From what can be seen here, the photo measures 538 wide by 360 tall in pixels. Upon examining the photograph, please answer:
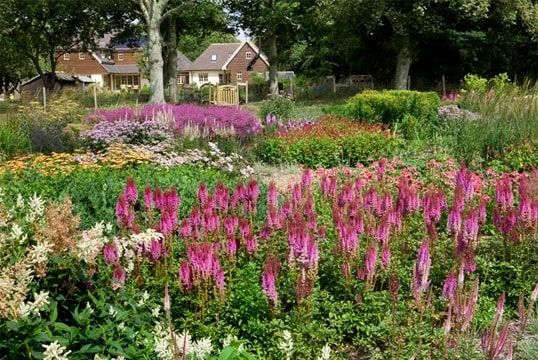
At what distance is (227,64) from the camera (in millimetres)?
74938

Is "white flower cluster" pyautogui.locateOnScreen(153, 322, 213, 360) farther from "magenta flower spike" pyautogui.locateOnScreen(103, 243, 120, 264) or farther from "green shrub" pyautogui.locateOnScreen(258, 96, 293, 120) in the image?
"green shrub" pyautogui.locateOnScreen(258, 96, 293, 120)

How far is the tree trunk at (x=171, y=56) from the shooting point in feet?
108

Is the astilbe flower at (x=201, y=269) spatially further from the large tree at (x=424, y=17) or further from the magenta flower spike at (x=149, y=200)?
the large tree at (x=424, y=17)

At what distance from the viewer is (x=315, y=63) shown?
42062mm

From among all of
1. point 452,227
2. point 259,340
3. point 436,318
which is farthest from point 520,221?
point 259,340

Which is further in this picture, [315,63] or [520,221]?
[315,63]

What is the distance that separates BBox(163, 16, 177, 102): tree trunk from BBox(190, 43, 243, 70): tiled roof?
38.6 meters

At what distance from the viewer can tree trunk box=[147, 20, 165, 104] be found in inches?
895

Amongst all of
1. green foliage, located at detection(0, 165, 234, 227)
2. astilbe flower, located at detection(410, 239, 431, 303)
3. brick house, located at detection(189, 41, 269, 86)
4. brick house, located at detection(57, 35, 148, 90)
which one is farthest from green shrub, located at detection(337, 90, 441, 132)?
brick house, located at detection(57, 35, 148, 90)

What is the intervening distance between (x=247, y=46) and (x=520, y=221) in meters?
74.2

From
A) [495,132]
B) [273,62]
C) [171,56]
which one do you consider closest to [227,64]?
[171,56]

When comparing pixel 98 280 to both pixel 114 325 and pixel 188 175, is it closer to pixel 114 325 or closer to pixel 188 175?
pixel 114 325

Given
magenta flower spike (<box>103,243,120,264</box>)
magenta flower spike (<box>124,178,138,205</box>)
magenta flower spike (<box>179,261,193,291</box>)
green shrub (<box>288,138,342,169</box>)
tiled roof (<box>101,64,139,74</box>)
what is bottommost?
green shrub (<box>288,138,342,169</box>)

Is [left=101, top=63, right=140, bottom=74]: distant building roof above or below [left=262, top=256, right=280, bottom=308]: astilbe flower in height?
above
